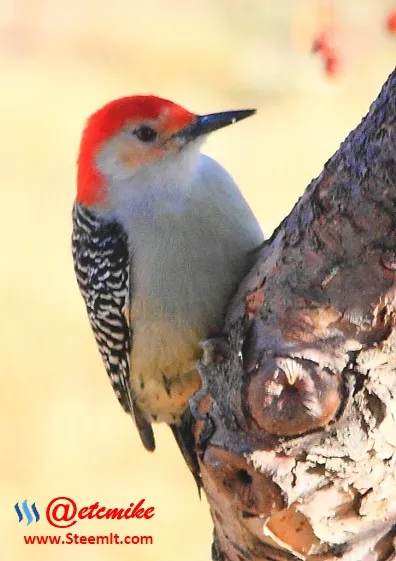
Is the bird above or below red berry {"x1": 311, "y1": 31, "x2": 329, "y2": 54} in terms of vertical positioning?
below

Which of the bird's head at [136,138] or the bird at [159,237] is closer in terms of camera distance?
the bird at [159,237]

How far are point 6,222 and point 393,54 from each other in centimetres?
407

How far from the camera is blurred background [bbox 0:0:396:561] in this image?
20.4ft

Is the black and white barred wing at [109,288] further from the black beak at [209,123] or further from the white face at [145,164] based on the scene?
the black beak at [209,123]

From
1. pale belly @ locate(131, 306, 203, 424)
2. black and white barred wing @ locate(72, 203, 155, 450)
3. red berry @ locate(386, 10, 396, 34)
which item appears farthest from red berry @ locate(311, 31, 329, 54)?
pale belly @ locate(131, 306, 203, 424)

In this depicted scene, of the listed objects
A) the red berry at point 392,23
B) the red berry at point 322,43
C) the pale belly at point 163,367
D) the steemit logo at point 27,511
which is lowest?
the steemit logo at point 27,511

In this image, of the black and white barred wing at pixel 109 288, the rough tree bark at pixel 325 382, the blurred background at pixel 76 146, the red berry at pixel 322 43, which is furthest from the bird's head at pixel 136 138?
the blurred background at pixel 76 146

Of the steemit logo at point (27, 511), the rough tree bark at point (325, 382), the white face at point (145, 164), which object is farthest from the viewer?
the steemit logo at point (27, 511)

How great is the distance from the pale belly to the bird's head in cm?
50

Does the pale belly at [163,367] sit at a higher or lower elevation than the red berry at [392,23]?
lower

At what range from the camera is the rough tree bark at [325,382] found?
Answer: 1909 mm

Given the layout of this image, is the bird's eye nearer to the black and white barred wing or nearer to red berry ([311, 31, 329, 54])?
the black and white barred wing

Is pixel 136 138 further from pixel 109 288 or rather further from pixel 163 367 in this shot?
pixel 163 367

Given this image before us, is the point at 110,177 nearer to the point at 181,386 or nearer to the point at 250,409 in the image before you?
the point at 181,386
